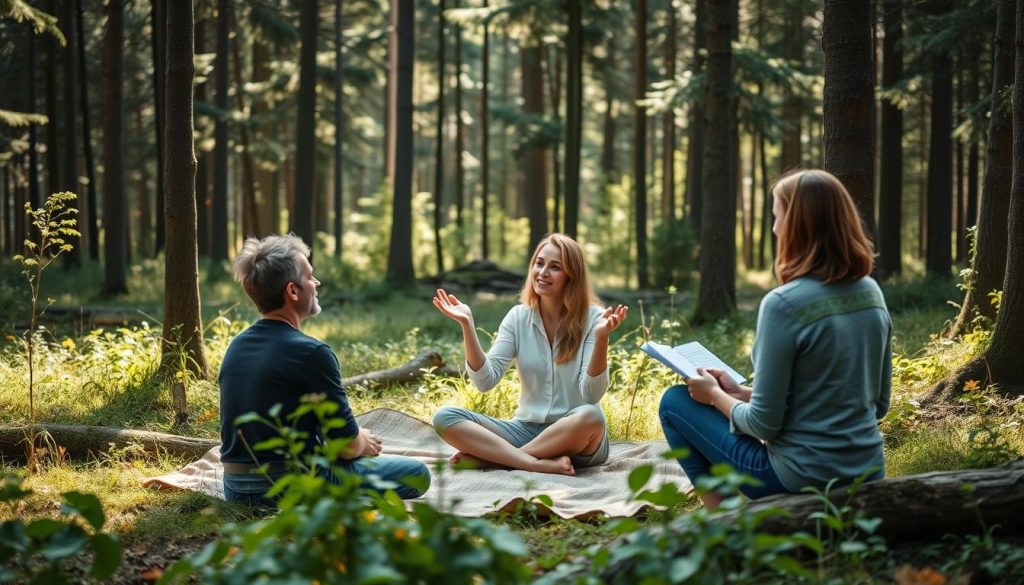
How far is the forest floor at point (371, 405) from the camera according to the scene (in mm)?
4074

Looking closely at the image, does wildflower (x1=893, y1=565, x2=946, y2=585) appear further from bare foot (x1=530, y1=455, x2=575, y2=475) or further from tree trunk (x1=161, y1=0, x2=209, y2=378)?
tree trunk (x1=161, y1=0, x2=209, y2=378)

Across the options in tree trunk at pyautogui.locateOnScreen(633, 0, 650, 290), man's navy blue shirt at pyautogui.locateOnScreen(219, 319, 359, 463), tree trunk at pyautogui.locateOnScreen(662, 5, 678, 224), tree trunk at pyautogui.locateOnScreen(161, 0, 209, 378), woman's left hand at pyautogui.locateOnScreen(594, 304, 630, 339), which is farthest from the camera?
tree trunk at pyautogui.locateOnScreen(662, 5, 678, 224)

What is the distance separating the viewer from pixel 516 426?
577 centimetres

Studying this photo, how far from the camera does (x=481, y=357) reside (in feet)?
18.2

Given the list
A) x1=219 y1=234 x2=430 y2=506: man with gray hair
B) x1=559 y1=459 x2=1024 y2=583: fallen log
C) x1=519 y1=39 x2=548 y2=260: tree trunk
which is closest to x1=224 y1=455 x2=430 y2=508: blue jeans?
x1=219 y1=234 x2=430 y2=506: man with gray hair

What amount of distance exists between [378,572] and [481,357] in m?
3.31

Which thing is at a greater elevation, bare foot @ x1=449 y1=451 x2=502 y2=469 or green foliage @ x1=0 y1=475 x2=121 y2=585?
green foliage @ x1=0 y1=475 x2=121 y2=585

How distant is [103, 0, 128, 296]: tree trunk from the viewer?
49.6 feet

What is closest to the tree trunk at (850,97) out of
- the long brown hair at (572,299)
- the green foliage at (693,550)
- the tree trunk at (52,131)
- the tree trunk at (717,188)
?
the long brown hair at (572,299)

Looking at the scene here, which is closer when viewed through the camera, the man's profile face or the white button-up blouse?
the man's profile face

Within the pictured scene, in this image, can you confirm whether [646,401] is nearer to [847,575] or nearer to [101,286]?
[847,575]

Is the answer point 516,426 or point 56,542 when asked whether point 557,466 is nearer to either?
point 516,426

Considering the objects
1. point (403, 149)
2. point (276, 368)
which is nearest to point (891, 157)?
point (403, 149)

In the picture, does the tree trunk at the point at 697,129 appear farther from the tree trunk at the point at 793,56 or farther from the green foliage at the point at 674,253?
the tree trunk at the point at 793,56
